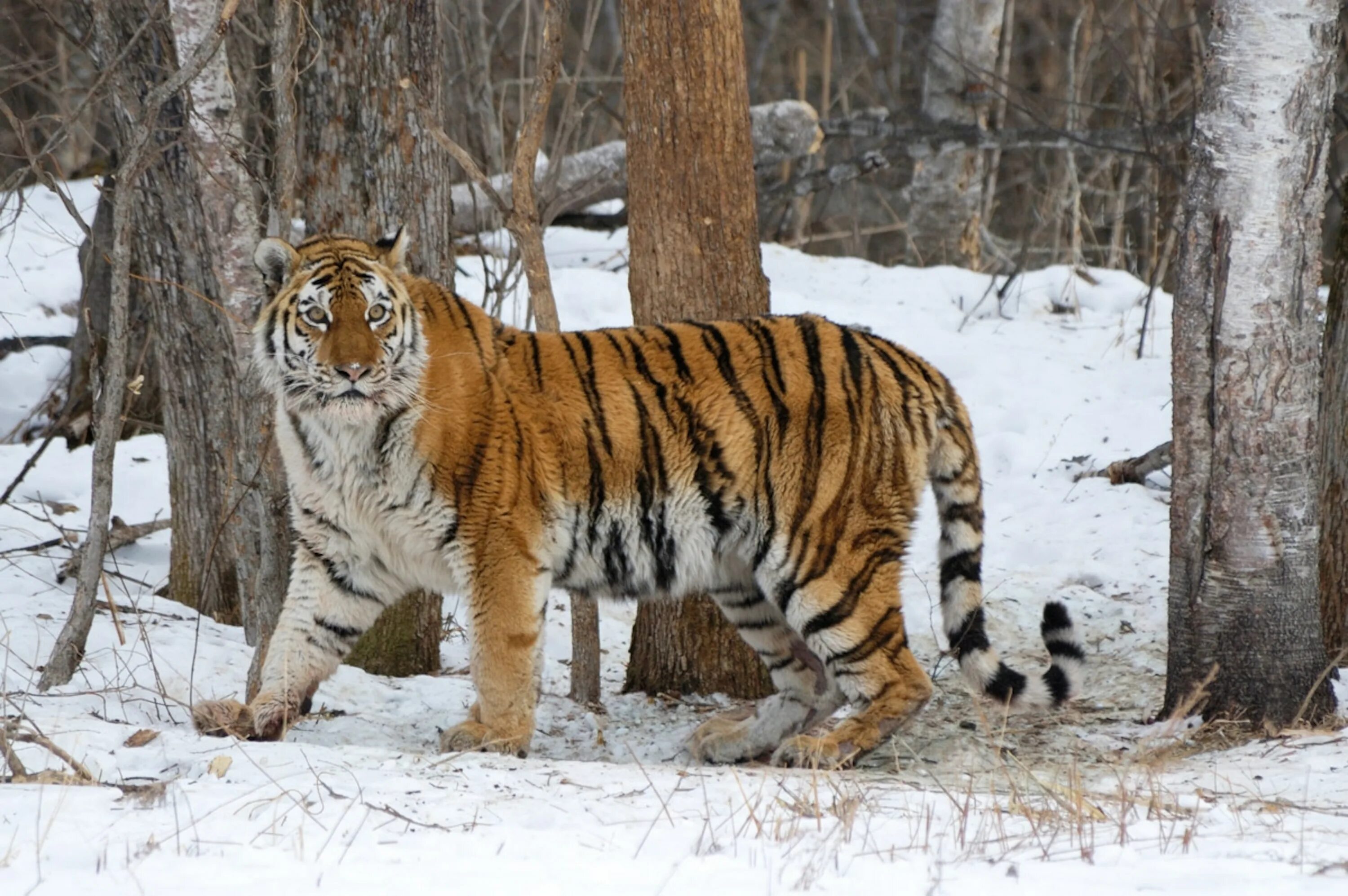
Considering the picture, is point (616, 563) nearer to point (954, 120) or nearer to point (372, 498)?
point (372, 498)

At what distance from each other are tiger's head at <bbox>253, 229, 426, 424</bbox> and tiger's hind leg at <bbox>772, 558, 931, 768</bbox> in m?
1.50

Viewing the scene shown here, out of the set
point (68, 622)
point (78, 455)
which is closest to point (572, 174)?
point (78, 455)

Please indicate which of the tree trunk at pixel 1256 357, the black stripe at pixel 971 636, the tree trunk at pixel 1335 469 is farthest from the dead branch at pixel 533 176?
the tree trunk at pixel 1335 469

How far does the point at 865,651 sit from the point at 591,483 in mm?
1052

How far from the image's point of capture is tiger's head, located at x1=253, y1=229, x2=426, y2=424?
4.36 meters

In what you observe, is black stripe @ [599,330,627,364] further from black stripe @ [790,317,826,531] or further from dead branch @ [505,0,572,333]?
black stripe @ [790,317,826,531]

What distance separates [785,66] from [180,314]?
42.5ft

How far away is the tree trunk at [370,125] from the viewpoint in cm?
534

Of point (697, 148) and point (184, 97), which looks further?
point (697, 148)

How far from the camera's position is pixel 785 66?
17875mm

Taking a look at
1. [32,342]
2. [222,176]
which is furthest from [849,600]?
[32,342]

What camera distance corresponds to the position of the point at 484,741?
14.6 feet

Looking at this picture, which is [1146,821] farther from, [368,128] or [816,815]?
[368,128]

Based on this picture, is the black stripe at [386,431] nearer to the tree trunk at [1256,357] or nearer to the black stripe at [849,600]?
the black stripe at [849,600]
